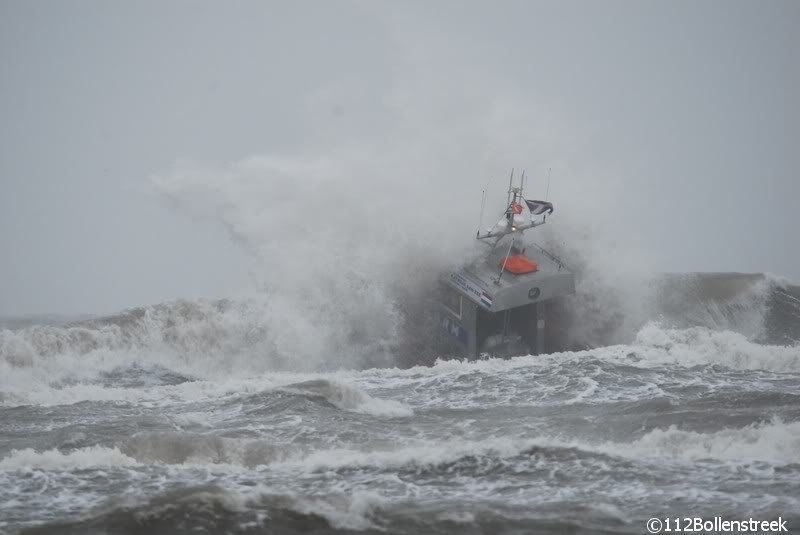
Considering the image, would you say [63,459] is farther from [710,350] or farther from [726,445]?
[710,350]

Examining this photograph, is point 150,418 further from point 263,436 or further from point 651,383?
point 651,383

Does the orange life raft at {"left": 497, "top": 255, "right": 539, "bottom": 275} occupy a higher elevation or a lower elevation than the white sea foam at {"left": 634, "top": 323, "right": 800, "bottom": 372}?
higher

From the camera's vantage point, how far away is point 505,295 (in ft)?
75.0

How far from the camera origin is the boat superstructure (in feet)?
76.3

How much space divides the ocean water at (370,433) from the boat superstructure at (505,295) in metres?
1.14

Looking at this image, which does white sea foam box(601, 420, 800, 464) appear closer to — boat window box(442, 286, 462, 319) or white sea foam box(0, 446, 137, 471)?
white sea foam box(0, 446, 137, 471)

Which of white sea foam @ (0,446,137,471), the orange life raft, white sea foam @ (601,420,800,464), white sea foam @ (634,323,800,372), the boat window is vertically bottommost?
white sea foam @ (0,446,137,471)

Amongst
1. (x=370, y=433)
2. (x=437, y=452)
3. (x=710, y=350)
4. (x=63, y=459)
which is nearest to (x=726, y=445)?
(x=437, y=452)

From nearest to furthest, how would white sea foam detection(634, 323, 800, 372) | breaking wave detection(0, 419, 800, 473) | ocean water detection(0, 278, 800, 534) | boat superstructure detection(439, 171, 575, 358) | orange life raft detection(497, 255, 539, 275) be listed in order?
ocean water detection(0, 278, 800, 534) < breaking wave detection(0, 419, 800, 473) < white sea foam detection(634, 323, 800, 372) < boat superstructure detection(439, 171, 575, 358) < orange life raft detection(497, 255, 539, 275)

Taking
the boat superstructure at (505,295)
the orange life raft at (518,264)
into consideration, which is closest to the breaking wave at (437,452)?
the boat superstructure at (505,295)

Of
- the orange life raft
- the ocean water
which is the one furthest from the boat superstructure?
the ocean water

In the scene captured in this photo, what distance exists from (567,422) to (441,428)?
7.28 feet

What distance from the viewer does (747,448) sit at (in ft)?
47.6

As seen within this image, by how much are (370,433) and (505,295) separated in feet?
24.6
